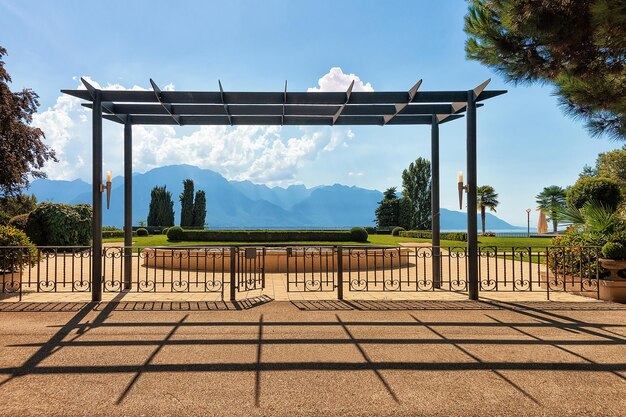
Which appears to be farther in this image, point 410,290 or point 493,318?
point 410,290

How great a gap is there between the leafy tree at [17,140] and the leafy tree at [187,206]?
2551 cm

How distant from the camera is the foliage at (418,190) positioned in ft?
143

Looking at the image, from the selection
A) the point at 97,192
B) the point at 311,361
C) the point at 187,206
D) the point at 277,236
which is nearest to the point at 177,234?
the point at 277,236

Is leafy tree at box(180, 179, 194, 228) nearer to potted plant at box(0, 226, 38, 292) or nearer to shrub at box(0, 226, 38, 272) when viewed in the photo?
shrub at box(0, 226, 38, 272)

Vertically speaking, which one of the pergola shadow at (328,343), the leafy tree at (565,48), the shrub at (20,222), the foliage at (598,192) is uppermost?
the leafy tree at (565,48)

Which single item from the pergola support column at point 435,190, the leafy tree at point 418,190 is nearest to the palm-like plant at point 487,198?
the leafy tree at point 418,190

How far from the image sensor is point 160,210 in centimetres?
4709

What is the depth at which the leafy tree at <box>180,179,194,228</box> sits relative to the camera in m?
45.8

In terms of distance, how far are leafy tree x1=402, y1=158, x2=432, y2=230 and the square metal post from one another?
3868cm

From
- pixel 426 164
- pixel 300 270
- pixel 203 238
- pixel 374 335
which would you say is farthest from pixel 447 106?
pixel 426 164

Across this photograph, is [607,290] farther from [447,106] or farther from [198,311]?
[198,311]

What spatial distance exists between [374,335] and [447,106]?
20.5 feet

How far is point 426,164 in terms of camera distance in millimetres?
45250

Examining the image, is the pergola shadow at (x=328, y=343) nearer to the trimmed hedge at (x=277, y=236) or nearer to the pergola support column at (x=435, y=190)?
the pergola support column at (x=435, y=190)
